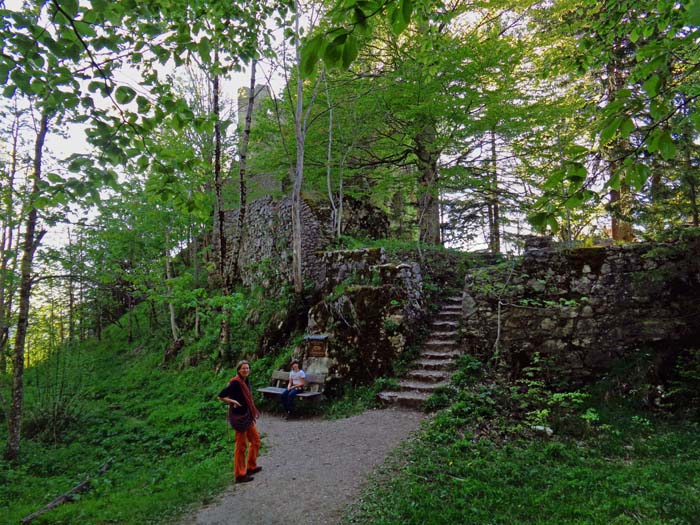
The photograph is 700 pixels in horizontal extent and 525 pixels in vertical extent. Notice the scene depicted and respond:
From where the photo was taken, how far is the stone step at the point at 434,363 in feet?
25.2

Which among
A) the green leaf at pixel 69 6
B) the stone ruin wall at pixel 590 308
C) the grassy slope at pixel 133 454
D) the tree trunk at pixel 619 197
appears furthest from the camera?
the tree trunk at pixel 619 197

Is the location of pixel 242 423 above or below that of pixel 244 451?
above

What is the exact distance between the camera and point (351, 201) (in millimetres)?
14898

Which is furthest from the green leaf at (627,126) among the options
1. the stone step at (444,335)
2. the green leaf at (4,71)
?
the stone step at (444,335)

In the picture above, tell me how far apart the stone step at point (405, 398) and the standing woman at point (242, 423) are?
2.80 meters

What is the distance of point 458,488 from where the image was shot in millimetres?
4074

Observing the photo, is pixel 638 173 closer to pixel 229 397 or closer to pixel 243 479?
pixel 229 397

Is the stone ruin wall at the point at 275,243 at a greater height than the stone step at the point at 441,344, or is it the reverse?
the stone ruin wall at the point at 275,243

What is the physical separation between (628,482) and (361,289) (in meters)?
5.89

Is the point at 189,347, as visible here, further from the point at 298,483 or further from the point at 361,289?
the point at 298,483

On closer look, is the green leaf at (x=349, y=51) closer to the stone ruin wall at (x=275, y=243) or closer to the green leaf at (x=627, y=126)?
the green leaf at (x=627, y=126)

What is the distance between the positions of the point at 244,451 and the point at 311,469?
94 cm

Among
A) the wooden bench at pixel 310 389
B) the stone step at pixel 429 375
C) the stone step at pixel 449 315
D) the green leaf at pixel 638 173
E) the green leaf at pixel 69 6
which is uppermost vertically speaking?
the green leaf at pixel 69 6

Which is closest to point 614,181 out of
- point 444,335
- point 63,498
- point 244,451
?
point 244,451
